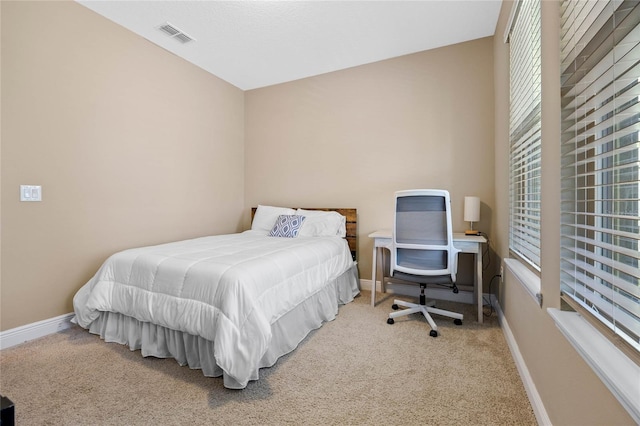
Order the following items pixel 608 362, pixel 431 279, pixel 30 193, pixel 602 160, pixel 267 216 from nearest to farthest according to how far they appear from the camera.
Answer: pixel 608 362, pixel 602 160, pixel 30 193, pixel 431 279, pixel 267 216

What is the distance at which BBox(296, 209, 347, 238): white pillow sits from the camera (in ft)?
11.2

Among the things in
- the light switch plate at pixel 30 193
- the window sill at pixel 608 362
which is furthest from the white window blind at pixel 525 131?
the light switch plate at pixel 30 193

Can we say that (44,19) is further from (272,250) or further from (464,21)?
(464,21)

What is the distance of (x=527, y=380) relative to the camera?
160 centimetres

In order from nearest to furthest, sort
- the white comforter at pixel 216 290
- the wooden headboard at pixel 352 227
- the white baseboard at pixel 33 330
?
1. the white comforter at pixel 216 290
2. the white baseboard at pixel 33 330
3. the wooden headboard at pixel 352 227

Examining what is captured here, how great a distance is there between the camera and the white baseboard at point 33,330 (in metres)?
2.15

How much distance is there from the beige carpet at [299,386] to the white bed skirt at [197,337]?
2.1 inches

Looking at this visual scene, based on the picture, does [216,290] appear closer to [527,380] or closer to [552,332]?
[552,332]

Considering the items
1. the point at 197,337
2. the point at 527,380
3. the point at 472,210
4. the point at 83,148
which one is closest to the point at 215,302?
the point at 197,337

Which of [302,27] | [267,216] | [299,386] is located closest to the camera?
[299,386]

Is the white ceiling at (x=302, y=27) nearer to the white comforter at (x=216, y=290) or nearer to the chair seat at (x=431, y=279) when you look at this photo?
the white comforter at (x=216, y=290)

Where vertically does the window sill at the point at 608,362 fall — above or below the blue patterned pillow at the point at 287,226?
below

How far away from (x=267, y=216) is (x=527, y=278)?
286cm

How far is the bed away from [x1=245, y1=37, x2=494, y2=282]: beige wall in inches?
48.2
